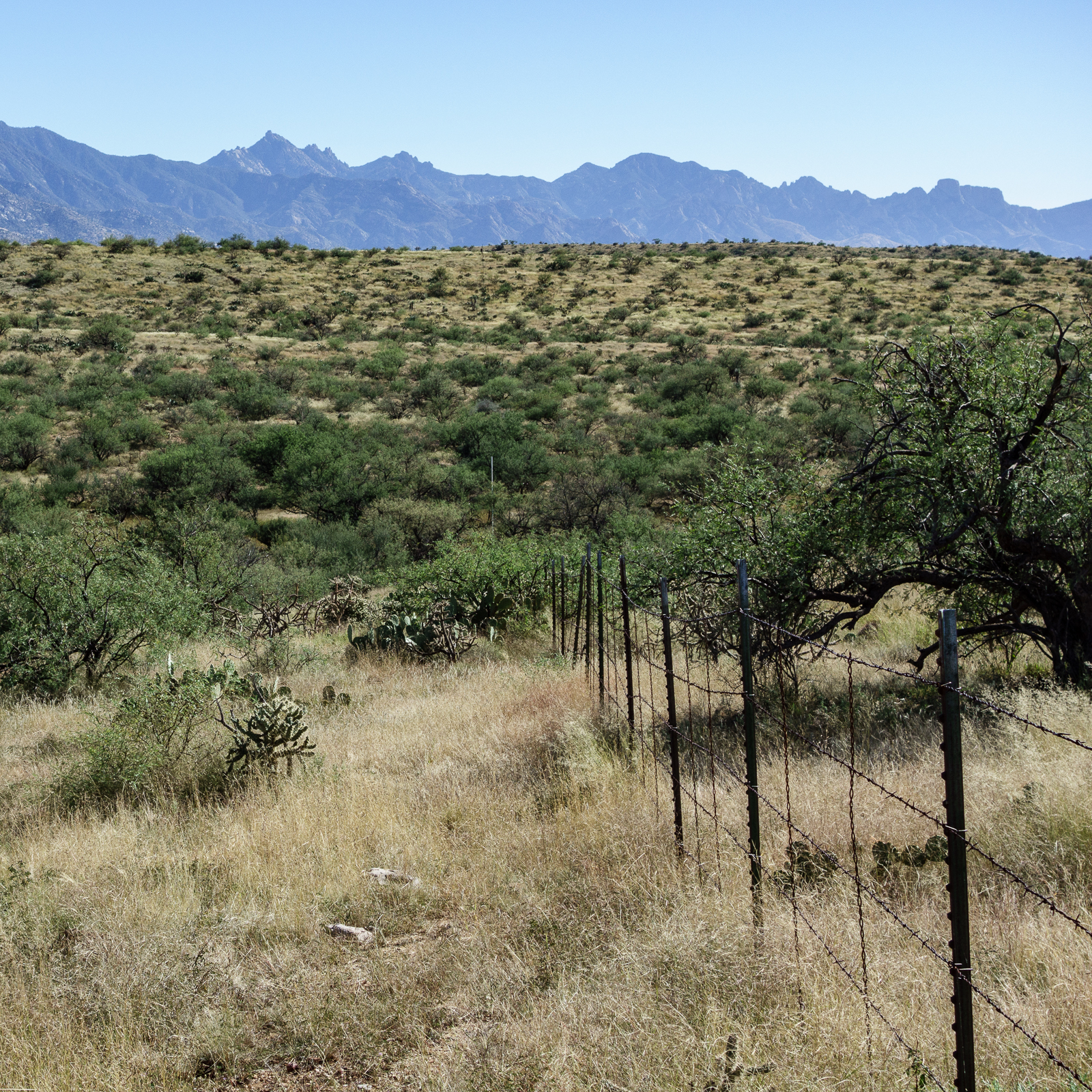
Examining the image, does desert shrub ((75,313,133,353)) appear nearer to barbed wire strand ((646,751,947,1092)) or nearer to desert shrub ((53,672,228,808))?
desert shrub ((53,672,228,808))

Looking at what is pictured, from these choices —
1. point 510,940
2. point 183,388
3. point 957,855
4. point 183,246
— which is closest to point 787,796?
point 510,940

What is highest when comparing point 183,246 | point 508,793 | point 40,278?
point 183,246

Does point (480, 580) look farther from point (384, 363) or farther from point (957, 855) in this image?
A: point (384, 363)

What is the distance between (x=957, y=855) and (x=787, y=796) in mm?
1944

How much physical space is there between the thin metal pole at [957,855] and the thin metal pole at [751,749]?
1463 millimetres

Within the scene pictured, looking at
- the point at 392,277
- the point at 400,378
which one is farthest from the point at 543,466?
the point at 392,277

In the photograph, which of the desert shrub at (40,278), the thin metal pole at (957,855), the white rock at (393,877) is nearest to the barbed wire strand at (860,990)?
the thin metal pole at (957,855)

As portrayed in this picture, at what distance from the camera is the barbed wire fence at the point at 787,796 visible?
2.73 meters

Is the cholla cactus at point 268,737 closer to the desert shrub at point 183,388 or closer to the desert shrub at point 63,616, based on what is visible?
the desert shrub at point 63,616

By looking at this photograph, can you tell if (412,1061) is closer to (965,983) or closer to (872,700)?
(965,983)

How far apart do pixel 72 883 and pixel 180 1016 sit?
5.86ft

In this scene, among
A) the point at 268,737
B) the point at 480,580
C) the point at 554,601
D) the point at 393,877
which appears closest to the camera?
the point at 393,877

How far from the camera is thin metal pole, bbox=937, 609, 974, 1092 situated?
2.61 m

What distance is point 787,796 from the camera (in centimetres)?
463
